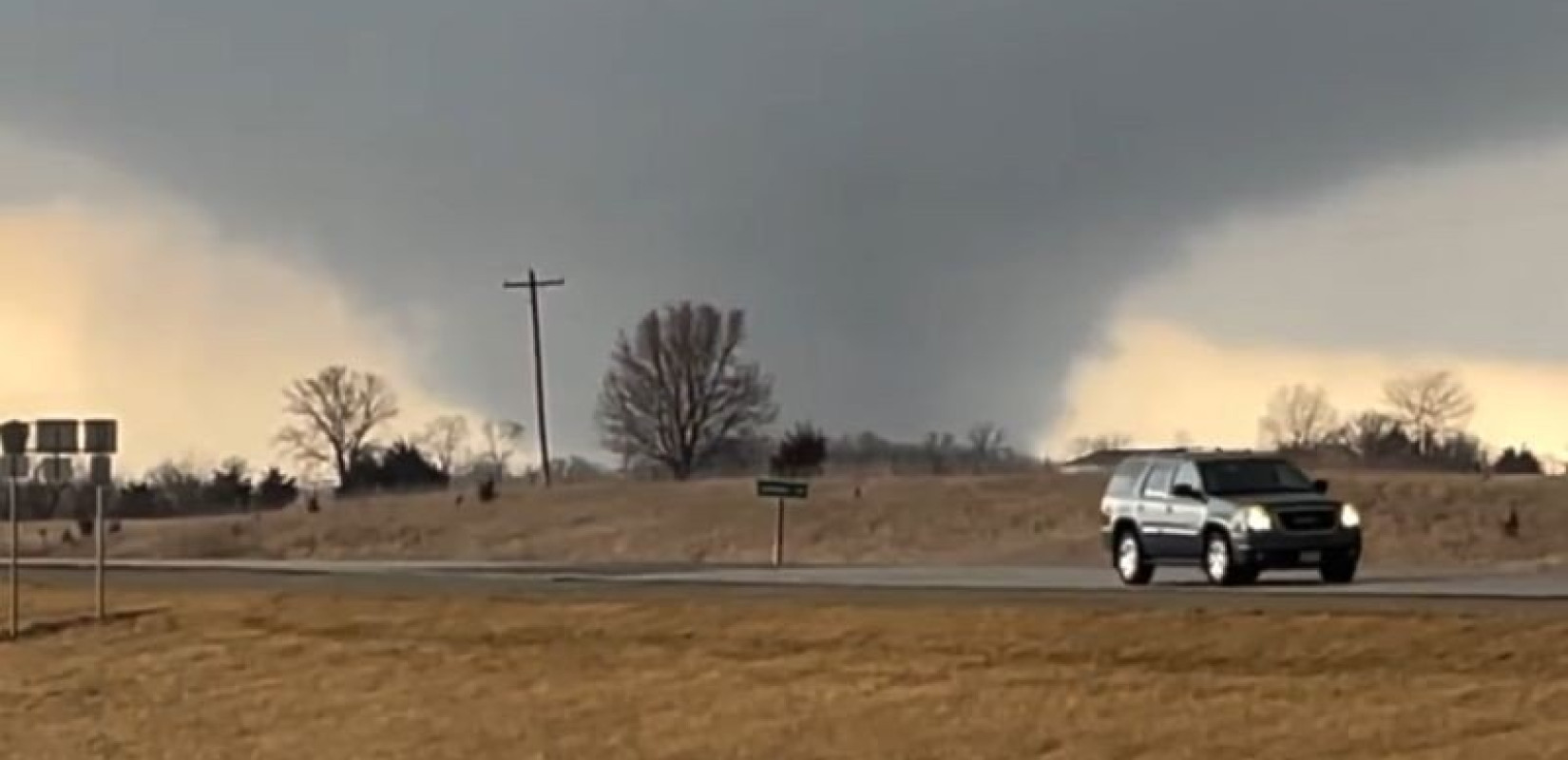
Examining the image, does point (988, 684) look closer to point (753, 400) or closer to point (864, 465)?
point (864, 465)

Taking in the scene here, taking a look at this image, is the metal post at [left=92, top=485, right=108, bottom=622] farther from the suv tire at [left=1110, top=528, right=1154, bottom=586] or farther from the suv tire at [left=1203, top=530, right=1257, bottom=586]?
the suv tire at [left=1203, top=530, right=1257, bottom=586]

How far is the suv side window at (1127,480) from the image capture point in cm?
3891

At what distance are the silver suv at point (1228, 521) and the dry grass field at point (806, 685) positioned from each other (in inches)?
162

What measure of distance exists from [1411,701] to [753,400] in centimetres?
12421

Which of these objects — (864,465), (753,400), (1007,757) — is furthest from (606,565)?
Answer: (753,400)

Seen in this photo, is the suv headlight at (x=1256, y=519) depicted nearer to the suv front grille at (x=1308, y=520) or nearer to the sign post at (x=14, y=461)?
the suv front grille at (x=1308, y=520)

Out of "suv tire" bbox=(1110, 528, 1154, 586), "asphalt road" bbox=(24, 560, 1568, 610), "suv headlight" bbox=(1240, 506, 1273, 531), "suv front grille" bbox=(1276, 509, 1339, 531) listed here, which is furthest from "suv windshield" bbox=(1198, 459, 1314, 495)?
"suv tire" bbox=(1110, 528, 1154, 586)

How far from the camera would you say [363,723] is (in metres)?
30.0

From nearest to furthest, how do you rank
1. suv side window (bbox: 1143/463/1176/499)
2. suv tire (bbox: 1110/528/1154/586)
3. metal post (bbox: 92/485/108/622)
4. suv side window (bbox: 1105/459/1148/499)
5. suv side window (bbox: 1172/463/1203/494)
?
suv side window (bbox: 1172/463/1203/494)
suv side window (bbox: 1143/463/1176/499)
suv tire (bbox: 1110/528/1154/586)
suv side window (bbox: 1105/459/1148/499)
metal post (bbox: 92/485/108/622)

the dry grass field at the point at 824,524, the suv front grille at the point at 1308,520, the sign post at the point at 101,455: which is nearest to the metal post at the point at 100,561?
the sign post at the point at 101,455

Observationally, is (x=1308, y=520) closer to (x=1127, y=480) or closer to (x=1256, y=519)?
(x=1256, y=519)

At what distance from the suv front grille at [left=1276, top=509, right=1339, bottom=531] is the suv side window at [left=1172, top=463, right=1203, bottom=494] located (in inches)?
48.9

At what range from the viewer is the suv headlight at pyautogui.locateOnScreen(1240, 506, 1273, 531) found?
36.3 meters

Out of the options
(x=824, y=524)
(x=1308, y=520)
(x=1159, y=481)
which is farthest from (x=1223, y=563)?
(x=824, y=524)
